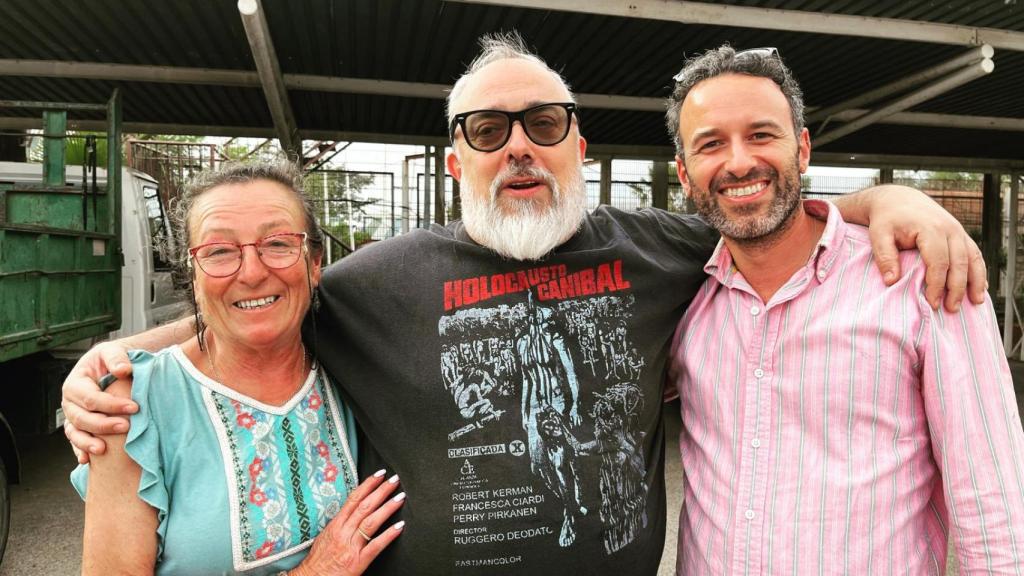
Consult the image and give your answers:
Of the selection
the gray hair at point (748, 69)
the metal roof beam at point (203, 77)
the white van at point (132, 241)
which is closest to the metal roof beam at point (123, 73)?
the metal roof beam at point (203, 77)

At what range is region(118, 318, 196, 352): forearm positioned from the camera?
1677 mm

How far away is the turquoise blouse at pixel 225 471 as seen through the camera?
4.64ft

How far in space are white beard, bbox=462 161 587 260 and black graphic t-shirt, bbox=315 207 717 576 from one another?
0.06 metres

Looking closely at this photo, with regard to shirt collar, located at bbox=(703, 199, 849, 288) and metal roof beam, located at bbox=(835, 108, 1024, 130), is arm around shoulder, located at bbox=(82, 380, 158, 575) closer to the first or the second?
shirt collar, located at bbox=(703, 199, 849, 288)

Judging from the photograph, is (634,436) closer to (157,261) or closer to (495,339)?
(495,339)

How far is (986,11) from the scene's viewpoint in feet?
16.5

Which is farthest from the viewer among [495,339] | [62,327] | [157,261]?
[157,261]

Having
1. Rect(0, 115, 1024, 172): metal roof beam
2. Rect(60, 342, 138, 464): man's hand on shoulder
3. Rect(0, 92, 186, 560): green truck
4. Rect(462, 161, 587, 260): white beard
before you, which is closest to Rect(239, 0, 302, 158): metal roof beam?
Rect(0, 92, 186, 560): green truck

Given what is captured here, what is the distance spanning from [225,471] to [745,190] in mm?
1481

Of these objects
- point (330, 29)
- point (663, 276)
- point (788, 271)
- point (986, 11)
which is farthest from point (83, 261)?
point (986, 11)

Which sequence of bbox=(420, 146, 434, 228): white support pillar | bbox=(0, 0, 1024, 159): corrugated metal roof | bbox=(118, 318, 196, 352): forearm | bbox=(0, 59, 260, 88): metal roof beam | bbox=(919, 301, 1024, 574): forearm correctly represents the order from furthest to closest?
bbox=(420, 146, 434, 228): white support pillar < bbox=(0, 59, 260, 88): metal roof beam < bbox=(0, 0, 1024, 159): corrugated metal roof < bbox=(118, 318, 196, 352): forearm < bbox=(919, 301, 1024, 574): forearm

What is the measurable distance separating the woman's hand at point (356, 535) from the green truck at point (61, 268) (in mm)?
2663

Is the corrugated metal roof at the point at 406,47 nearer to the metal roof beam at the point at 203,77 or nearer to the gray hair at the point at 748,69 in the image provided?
the metal roof beam at the point at 203,77

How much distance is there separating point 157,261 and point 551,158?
485cm
